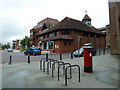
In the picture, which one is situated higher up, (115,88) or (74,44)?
(74,44)

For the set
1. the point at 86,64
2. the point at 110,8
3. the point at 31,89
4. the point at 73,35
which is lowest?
the point at 31,89

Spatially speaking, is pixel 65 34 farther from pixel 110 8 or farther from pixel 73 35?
pixel 110 8

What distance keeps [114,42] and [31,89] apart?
44.8 ft

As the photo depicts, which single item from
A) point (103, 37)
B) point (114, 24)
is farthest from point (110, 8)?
point (103, 37)

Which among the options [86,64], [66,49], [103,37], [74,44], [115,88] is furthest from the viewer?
[103,37]

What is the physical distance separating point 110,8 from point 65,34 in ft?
46.1

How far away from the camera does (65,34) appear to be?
27.3m

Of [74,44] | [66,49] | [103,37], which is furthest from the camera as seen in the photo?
[103,37]

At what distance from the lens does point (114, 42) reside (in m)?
14.0

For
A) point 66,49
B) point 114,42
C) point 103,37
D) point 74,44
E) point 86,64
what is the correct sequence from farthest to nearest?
point 103,37
point 74,44
point 66,49
point 114,42
point 86,64

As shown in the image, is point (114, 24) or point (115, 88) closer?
point (115, 88)

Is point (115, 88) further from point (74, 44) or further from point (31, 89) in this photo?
point (74, 44)

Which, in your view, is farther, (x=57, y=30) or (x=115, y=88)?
(x=57, y=30)

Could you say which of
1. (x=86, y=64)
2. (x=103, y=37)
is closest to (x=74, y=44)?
(x=103, y=37)
